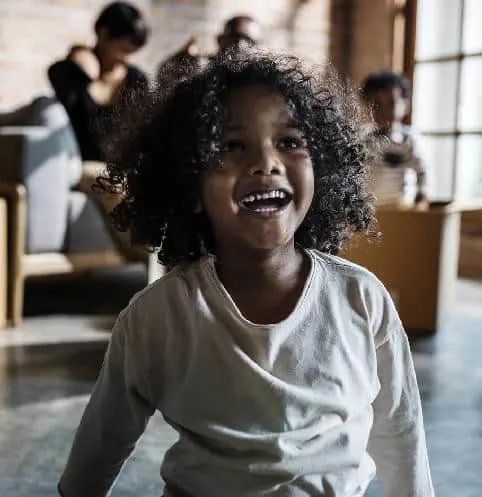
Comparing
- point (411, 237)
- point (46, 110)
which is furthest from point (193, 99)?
point (46, 110)

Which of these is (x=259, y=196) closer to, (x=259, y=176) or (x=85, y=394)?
(x=259, y=176)

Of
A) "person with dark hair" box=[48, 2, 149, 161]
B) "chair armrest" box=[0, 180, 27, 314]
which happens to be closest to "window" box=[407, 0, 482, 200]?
"person with dark hair" box=[48, 2, 149, 161]

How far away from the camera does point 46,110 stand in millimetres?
2533

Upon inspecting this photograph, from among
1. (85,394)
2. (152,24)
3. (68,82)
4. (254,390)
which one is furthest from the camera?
(152,24)

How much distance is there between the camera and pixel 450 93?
3.61m

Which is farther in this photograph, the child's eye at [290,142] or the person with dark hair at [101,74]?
the person with dark hair at [101,74]

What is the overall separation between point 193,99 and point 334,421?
0.33m

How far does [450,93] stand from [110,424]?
3137mm

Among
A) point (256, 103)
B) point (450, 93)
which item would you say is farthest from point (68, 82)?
point (256, 103)

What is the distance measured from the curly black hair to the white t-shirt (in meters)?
0.07

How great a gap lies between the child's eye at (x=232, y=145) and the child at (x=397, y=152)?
1.87 metres

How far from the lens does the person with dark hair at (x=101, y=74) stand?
8.91 ft

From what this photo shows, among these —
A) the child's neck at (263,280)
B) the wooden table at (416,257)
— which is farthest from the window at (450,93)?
the child's neck at (263,280)

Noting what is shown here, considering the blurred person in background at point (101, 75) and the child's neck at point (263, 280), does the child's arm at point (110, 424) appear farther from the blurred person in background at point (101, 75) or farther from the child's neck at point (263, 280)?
the blurred person in background at point (101, 75)
